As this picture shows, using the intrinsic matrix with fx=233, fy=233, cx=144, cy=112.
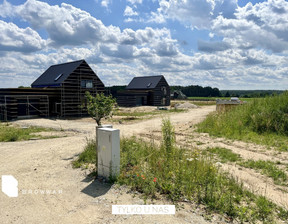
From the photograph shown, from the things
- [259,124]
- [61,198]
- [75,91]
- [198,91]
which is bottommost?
[61,198]

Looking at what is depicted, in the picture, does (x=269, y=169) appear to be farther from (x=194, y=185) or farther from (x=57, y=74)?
(x=57, y=74)

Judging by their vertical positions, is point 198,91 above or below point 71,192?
above

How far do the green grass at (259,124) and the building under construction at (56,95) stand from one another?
14387 mm

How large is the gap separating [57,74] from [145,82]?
74.0 ft

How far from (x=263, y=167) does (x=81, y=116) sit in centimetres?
2186

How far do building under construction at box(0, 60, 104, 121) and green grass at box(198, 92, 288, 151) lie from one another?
14.4m

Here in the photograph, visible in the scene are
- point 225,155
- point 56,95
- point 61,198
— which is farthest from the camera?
point 56,95

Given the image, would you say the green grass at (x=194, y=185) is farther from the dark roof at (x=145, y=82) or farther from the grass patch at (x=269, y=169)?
the dark roof at (x=145, y=82)

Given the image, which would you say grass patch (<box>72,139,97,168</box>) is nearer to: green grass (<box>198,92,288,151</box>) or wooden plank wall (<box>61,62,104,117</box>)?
green grass (<box>198,92,288,151</box>)

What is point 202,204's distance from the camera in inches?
197

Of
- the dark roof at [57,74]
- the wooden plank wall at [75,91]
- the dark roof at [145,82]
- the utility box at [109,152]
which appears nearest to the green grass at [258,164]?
the utility box at [109,152]

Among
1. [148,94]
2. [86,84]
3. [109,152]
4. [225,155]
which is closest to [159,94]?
[148,94]

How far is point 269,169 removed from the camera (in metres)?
7.26

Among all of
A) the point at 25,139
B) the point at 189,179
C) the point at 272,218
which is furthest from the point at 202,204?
the point at 25,139
